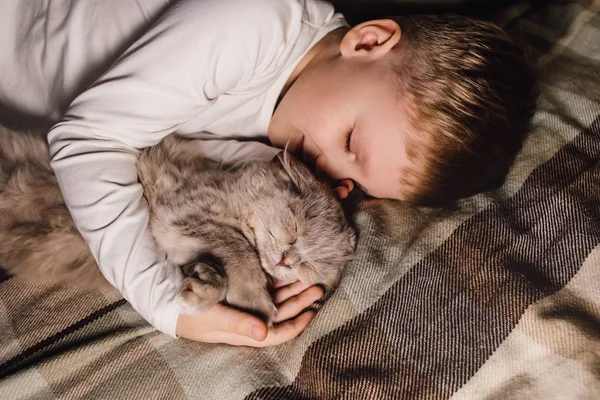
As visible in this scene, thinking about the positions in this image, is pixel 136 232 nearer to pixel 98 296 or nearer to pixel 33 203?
pixel 98 296

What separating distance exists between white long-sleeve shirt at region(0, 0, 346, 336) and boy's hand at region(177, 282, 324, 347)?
50 mm

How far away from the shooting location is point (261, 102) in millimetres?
1393

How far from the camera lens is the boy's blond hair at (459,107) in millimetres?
1142

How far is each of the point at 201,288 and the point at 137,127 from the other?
41 cm

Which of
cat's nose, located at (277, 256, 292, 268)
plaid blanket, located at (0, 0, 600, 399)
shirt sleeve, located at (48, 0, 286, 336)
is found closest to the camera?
plaid blanket, located at (0, 0, 600, 399)

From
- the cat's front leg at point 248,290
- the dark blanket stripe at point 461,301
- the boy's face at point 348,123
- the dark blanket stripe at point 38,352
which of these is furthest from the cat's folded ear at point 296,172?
the dark blanket stripe at point 38,352

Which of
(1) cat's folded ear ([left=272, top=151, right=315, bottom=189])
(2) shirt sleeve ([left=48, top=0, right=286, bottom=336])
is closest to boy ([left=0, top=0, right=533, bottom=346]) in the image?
(2) shirt sleeve ([left=48, top=0, right=286, bottom=336])

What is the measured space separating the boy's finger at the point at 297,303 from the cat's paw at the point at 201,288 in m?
0.18

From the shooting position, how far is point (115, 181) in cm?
105

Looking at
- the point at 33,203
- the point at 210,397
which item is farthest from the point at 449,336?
the point at 33,203

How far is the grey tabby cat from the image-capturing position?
104 cm

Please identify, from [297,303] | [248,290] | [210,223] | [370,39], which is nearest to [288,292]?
[297,303]

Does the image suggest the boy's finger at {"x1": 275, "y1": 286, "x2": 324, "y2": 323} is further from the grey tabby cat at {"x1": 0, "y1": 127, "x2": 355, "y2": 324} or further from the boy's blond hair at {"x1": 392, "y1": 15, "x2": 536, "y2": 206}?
the boy's blond hair at {"x1": 392, "y1": 15, "x2": 536, "y2": 206}

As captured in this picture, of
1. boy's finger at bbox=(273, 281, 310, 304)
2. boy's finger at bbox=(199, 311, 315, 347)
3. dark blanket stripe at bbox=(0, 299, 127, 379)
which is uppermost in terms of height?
dark blanket stripe at bbox=(0, 299, 127, 379)
